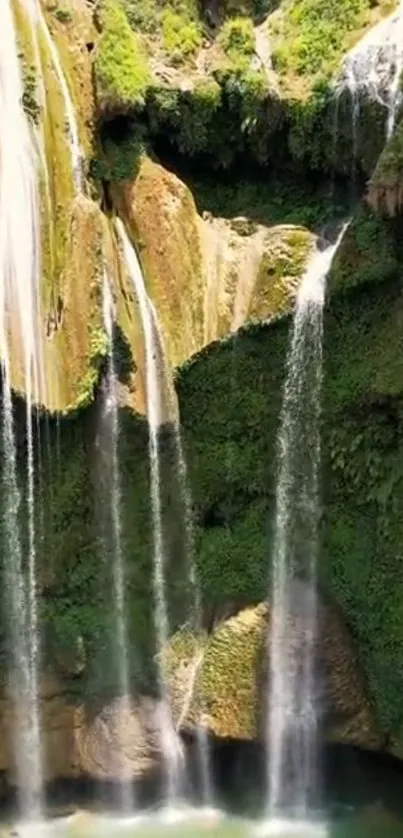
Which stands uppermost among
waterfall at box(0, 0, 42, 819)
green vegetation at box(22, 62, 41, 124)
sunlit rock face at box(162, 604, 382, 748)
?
green vegetation at box(22, 62, 41, 124)

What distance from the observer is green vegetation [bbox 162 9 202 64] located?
15.2 m

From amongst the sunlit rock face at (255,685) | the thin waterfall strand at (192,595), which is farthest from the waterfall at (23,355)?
the sunlit rock face at (255,685)

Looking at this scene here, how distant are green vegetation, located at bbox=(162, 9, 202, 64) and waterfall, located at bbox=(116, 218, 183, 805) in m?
3.13

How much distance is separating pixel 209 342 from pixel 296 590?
3489 millimetres

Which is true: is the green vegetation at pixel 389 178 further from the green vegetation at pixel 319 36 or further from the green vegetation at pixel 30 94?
the green vegetation at pixel 30 94

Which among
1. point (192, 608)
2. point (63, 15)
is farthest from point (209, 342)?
point (63, 15)

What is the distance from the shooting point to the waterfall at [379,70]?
1327 cm

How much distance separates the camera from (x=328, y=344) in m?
13.1

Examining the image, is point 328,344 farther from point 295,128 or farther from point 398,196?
point 295,128

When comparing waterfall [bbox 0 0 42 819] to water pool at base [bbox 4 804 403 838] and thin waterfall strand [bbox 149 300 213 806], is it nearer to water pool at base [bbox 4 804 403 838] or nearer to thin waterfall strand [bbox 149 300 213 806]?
water pool at base [bbox 4 804 403 838]

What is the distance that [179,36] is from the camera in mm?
15320

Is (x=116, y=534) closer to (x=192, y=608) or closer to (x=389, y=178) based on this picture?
(x=192, y=608)

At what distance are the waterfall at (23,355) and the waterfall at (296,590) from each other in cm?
318

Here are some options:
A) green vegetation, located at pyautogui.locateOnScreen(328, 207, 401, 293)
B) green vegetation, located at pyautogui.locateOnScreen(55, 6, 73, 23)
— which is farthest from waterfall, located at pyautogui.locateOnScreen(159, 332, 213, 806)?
green vegetation, located at pyautogui.locateOnScreen(55, 6, 73, 23)
